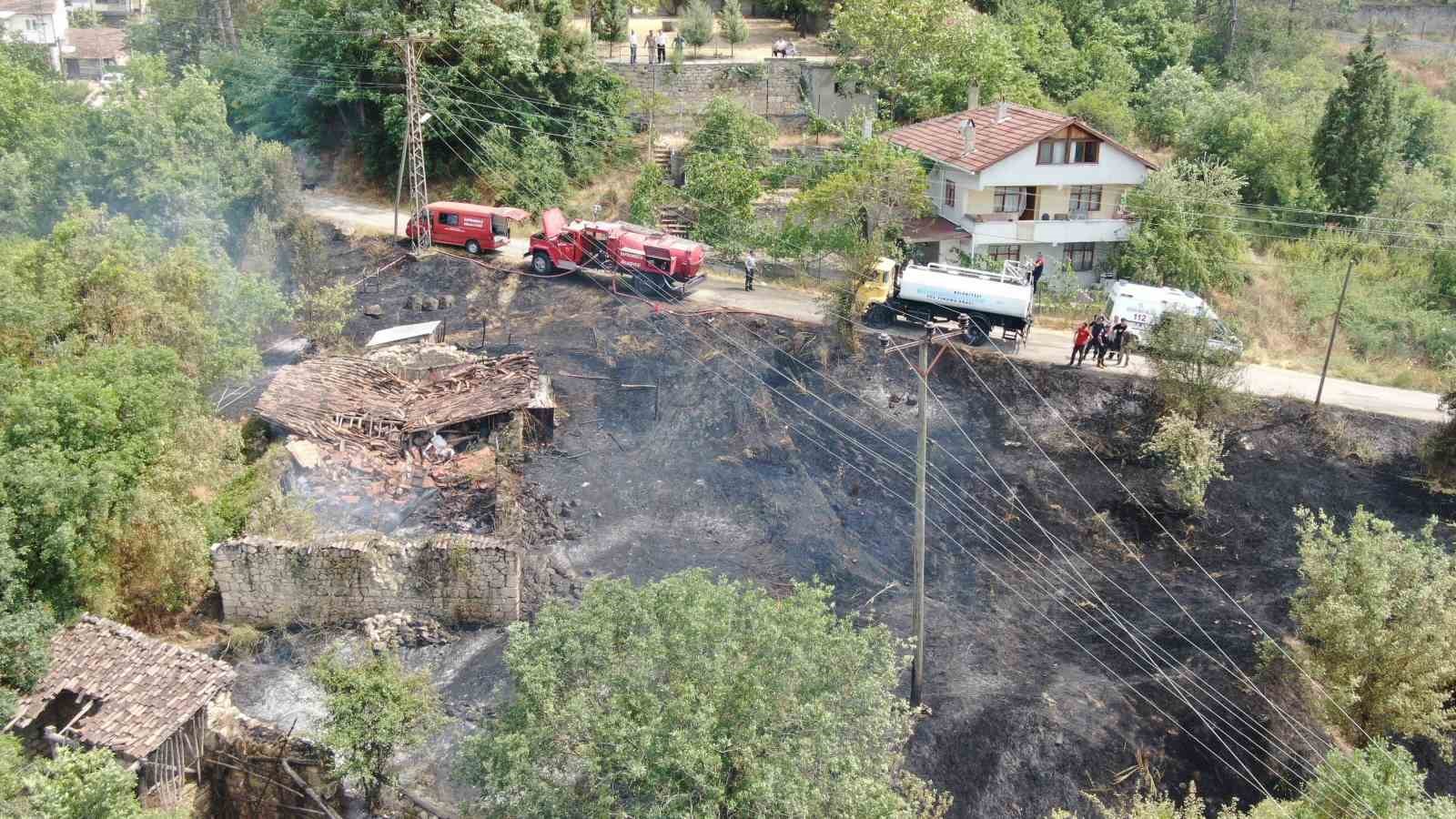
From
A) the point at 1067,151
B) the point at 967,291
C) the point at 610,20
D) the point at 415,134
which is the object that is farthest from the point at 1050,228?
the point at 610,20

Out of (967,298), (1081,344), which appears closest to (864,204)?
(967,298)

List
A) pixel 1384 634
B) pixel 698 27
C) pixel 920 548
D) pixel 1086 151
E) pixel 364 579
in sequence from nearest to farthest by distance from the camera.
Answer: pixel 1384 634 < pixel 920 548 < pixel 364 579 < pixel 1086 151 < pixel 698 27

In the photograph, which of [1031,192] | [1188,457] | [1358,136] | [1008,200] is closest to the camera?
[1188,457]

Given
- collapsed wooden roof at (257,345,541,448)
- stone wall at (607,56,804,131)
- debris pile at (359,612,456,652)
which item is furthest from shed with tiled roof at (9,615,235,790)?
stone wall at (607,56,804,131)

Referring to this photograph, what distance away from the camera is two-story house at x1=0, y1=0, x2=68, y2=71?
75.7m

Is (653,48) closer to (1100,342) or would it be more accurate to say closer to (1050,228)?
(1050,228)

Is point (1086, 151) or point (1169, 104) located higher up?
point (1169, 104)

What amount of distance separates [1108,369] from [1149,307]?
9.40ft

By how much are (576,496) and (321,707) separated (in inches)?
306

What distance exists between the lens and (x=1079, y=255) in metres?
37.4

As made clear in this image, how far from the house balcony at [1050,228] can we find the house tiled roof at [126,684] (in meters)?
27.5

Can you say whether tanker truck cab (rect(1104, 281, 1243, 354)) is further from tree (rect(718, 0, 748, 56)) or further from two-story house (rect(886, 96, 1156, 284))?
tree (rect(718, 0, 748, 56))

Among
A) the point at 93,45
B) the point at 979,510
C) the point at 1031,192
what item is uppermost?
the point at 93,45

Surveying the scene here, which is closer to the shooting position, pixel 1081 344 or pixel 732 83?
pixel 1081 344
